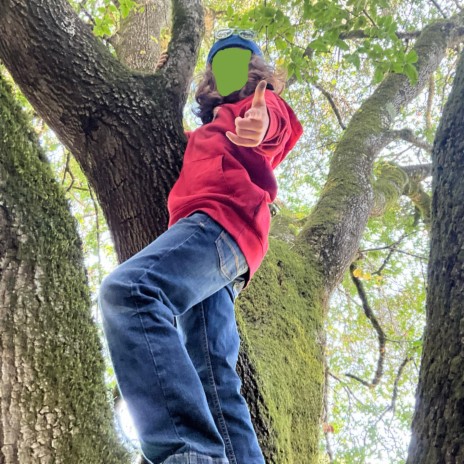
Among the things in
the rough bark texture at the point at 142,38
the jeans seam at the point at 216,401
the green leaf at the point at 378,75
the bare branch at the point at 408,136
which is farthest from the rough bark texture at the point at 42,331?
the bare branch at the point at 408,136

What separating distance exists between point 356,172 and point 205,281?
2.05m

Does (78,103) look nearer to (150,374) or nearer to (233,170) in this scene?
(233,170)

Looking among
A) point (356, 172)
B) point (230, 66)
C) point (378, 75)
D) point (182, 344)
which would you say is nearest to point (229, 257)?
point (182, 344)

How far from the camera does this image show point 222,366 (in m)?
1.46

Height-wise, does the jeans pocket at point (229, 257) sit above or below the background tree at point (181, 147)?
below

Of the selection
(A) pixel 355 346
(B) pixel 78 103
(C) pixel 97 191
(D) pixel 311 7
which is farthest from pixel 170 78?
(A) pixel 355 346

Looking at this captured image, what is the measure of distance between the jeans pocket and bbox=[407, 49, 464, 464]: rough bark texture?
545 millimetres

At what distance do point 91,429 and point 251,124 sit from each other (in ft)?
3.01

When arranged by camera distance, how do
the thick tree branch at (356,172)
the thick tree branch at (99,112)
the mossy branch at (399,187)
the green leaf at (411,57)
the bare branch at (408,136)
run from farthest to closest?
the bare branch at (408,136), the mossy branch at (399,187), the thick tree branch at (356,172), the green leaf at (411,57), the thick tree branch at (99,112)

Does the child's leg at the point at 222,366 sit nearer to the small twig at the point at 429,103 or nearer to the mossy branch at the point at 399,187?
the mossy branch at the point at 399,187

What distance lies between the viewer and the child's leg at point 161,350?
3.53 ft

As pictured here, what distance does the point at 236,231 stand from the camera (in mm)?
1475

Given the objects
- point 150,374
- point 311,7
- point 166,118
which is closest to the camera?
point 150,374

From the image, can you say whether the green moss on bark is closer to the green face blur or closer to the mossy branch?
the green face blur
